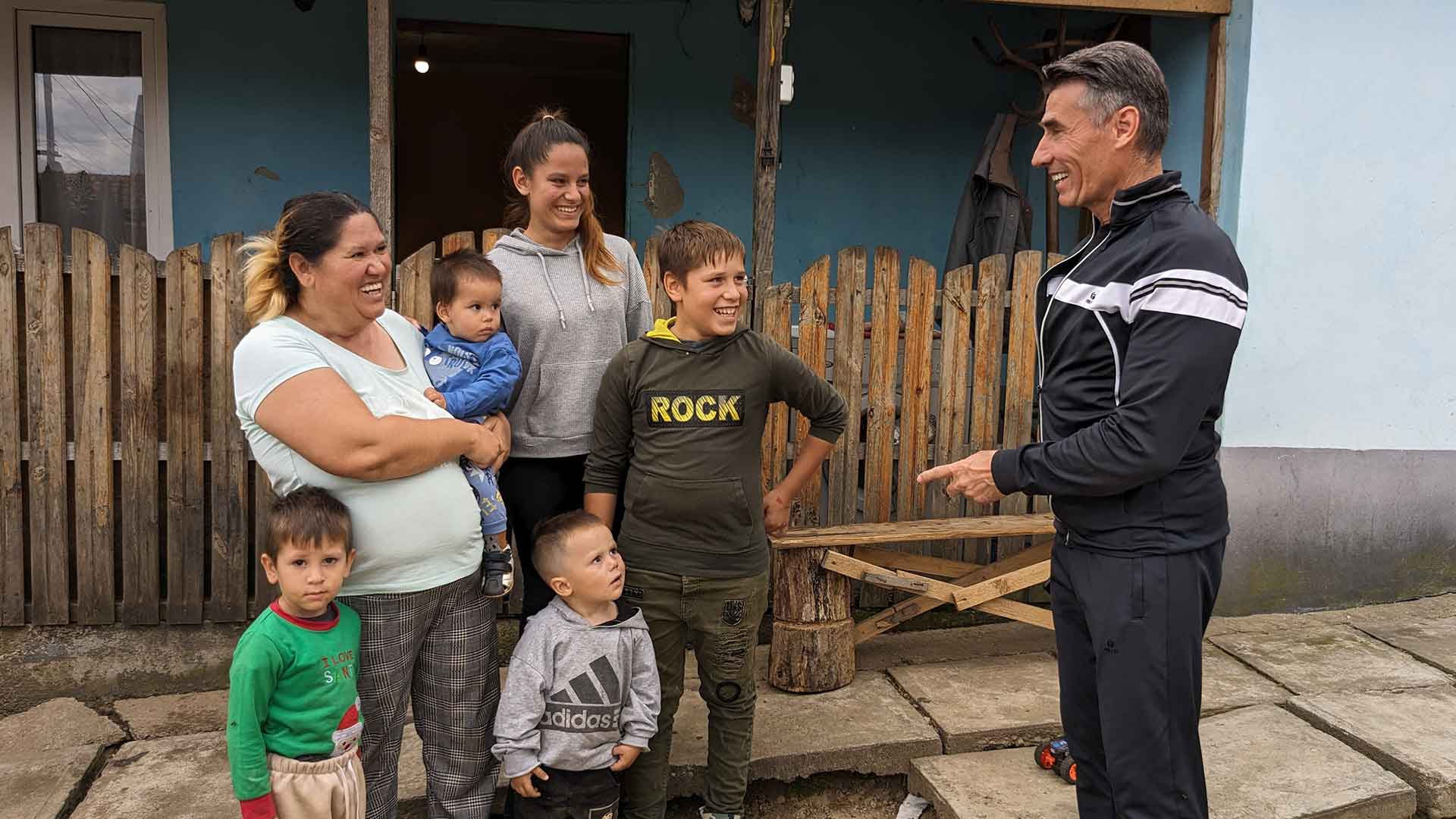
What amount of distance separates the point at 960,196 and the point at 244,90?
4.55 meters

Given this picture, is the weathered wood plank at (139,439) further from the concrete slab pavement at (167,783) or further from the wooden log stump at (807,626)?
the wooden log stump at (807,626)

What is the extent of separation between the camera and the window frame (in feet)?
18.9

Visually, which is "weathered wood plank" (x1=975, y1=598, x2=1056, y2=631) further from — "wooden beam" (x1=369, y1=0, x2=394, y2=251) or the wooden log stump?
"wooden beam" (x1=369, y1=0, x2=394, y2=251)

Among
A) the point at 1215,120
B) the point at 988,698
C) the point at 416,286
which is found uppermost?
the point at 1215,120

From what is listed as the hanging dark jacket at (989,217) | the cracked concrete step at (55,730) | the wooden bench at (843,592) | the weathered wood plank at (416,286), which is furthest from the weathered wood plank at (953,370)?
the cracked concrete step at (55,730)

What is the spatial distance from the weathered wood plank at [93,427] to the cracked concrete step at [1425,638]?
5.58 meters

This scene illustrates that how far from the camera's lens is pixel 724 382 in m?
2.89

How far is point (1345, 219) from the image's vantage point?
5.03 meters

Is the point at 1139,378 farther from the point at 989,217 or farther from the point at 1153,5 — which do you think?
the point at 989,217

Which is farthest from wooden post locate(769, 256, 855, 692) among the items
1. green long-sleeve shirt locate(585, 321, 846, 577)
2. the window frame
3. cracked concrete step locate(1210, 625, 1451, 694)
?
the window frame

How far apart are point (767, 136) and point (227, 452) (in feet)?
8.89

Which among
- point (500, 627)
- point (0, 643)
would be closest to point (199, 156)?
point (0, 643)

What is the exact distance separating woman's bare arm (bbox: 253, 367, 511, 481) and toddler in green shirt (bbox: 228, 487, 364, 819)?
0.12 m

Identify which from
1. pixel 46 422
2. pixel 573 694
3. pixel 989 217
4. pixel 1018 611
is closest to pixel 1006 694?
pixel 1018 611
